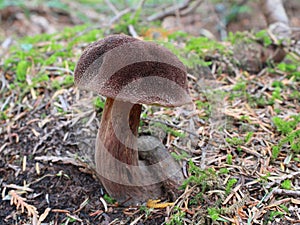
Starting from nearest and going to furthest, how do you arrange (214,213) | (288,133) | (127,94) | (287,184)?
1. (127,94)
2. (214,213)
3. (287,184)
4. (288,133)

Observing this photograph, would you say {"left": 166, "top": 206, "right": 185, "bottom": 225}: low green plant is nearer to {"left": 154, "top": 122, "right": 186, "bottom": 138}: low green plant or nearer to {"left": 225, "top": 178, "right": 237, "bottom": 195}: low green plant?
{"left": 225, "top": 178, "right": 237, "bottom": 195}: low green plant

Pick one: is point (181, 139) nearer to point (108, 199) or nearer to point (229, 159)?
point (229, 159)

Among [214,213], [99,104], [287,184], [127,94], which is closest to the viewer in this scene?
[127,94]

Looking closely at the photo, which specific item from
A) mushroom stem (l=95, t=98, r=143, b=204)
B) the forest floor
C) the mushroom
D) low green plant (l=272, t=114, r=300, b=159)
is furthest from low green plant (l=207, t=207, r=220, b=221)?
low green plant (l=272, t=114, r=300, b=159)

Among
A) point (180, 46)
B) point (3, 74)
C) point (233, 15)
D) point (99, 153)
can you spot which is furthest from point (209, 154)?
point (233, 15)

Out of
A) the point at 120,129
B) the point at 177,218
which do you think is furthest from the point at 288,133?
the point at 120,129

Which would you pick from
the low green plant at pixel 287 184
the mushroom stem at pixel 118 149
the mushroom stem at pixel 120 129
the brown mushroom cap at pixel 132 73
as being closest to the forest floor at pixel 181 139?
the low green plant at pixel 287 184

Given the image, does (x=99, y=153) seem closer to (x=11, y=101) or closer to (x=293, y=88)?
(x=11, y=101)
